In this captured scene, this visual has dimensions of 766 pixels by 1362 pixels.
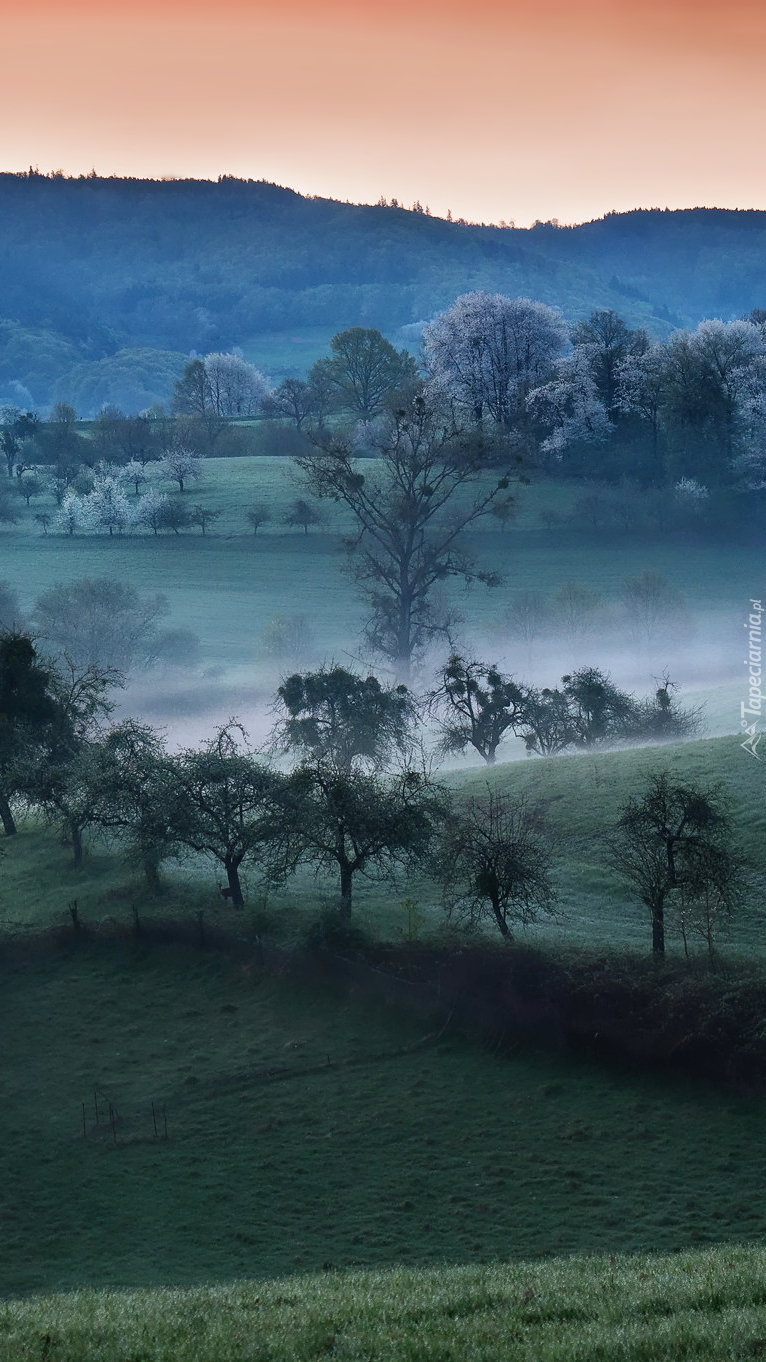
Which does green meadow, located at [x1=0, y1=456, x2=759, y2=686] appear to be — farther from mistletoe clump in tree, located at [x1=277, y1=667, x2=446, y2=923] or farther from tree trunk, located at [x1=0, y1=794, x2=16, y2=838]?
mistletoe clump in tree, located at [x1=277, y1=667, x2=446, y2=923]

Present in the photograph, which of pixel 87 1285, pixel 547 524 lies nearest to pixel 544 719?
pixel 87 1285

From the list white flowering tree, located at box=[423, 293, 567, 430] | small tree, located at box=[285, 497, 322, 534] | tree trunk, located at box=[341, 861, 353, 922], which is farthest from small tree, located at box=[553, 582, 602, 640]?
tree trunk, located at box=[341, 861, 353, 922]

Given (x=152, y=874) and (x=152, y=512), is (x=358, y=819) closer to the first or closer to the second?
(x=152, y=874)

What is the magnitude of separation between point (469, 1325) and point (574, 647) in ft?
256

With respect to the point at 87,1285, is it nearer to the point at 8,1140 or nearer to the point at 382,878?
the point at 8,1140

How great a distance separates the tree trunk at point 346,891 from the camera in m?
35.7

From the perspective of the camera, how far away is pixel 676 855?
111 feet

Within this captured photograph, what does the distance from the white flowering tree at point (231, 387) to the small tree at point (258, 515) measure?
65.9 metres

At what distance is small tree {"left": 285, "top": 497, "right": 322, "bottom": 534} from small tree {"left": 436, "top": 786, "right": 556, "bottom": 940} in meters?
73.3

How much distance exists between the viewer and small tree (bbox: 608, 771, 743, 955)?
32281mm

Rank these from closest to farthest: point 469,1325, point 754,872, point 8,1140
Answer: point 469,1325 → point 8,1140 → point 754,872

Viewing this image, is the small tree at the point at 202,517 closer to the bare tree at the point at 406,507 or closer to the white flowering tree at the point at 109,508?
the white flowering tree at the point at 109,508

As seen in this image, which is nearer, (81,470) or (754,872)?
(754,872)

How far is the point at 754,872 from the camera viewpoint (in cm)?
3650
